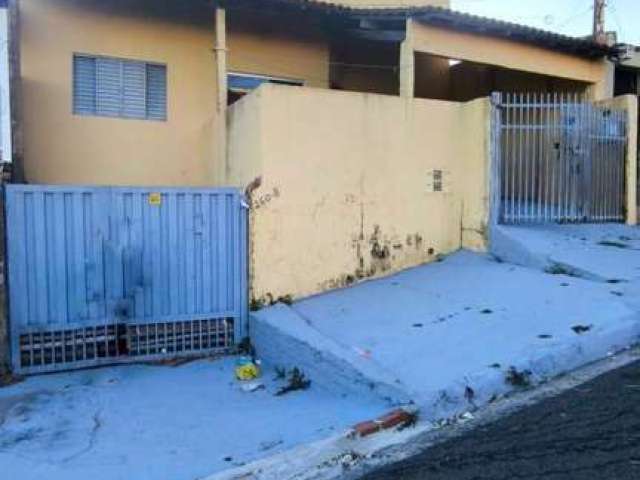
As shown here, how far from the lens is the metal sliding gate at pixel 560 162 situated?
30.9 ft

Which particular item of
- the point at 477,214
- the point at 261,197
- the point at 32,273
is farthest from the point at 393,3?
the point at 32,273

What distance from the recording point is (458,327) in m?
6.52

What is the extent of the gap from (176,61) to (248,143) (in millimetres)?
2857

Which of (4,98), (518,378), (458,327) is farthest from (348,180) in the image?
(4,98)

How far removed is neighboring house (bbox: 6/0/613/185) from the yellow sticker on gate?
2211 millimetres

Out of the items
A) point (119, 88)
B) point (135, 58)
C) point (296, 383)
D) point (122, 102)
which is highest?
point (135, 58)

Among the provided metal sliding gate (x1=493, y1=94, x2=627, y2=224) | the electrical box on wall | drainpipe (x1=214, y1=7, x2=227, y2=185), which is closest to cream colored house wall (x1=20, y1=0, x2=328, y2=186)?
drainpipe (x1=214, y1=7, x2=227, y2=185)

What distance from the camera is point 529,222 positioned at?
936 centimetres

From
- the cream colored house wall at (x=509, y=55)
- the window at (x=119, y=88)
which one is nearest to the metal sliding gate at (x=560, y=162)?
the cream colored house wall at (x=509, y=55)

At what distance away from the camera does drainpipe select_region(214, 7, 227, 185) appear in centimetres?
932

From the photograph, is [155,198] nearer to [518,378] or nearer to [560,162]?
[518,378]

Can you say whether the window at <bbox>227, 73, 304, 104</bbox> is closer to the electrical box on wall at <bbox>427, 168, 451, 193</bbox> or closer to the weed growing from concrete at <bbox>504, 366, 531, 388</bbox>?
the electrical box on wall at <bbox>427, 168, 451, 193</bbox>

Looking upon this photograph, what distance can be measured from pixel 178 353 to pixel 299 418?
8.22 feet

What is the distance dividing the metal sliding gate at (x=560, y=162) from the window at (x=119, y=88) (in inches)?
204
